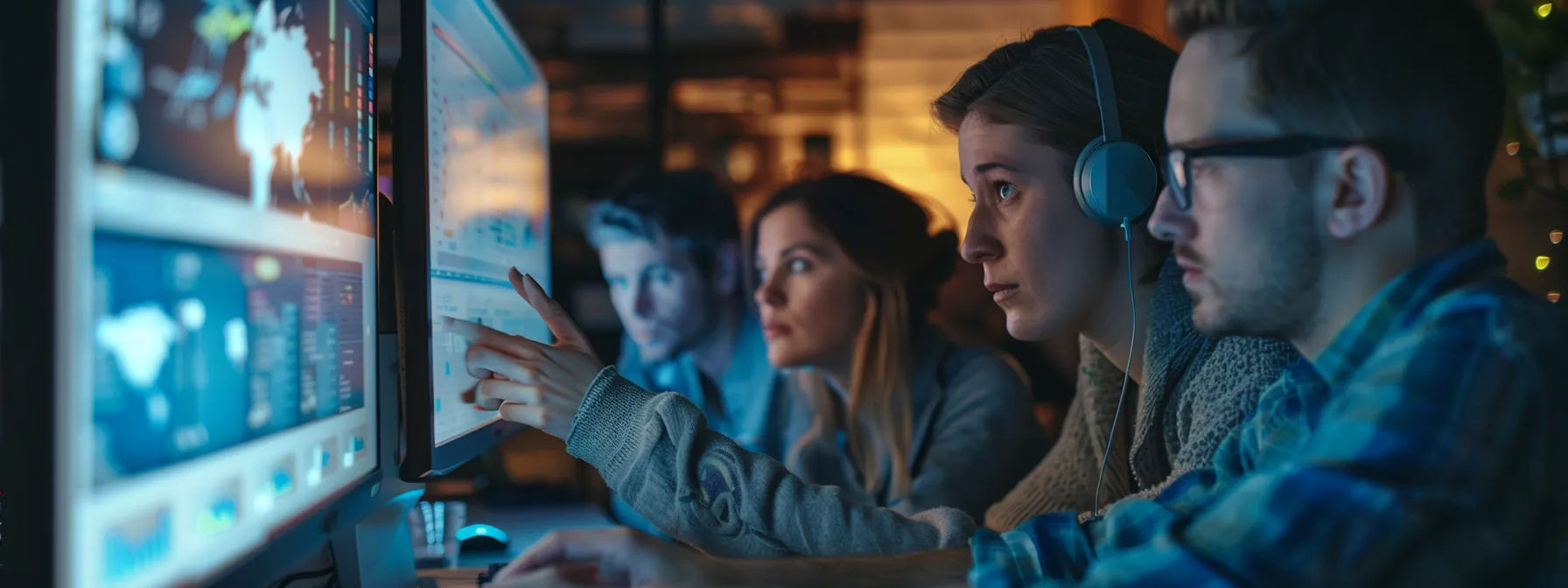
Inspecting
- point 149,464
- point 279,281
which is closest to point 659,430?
point 279,281

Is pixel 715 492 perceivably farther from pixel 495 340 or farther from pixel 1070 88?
pixel 1070 88

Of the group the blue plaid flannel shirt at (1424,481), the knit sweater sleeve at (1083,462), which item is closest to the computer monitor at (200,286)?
the blue plaid flannel shirt at (1424,481)

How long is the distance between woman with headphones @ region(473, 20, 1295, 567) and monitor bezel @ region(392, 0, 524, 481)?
0.22m

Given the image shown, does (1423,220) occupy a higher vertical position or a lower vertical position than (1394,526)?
higher

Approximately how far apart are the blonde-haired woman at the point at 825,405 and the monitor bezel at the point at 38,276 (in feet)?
1.60

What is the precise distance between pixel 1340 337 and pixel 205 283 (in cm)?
67

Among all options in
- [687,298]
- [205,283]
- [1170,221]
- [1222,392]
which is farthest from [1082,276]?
[687,298]

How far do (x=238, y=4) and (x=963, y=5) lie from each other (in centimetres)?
423

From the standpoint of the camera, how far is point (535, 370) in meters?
0.91

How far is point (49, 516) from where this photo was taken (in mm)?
A: 413

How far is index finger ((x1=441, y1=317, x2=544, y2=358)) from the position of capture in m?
0.92

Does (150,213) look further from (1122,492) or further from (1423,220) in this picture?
(1122,492)

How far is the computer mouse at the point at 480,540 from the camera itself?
112 centimetres

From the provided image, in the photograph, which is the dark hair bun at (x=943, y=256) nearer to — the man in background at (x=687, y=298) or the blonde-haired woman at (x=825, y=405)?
the blonde-haired woman at (x=825, y=405)
